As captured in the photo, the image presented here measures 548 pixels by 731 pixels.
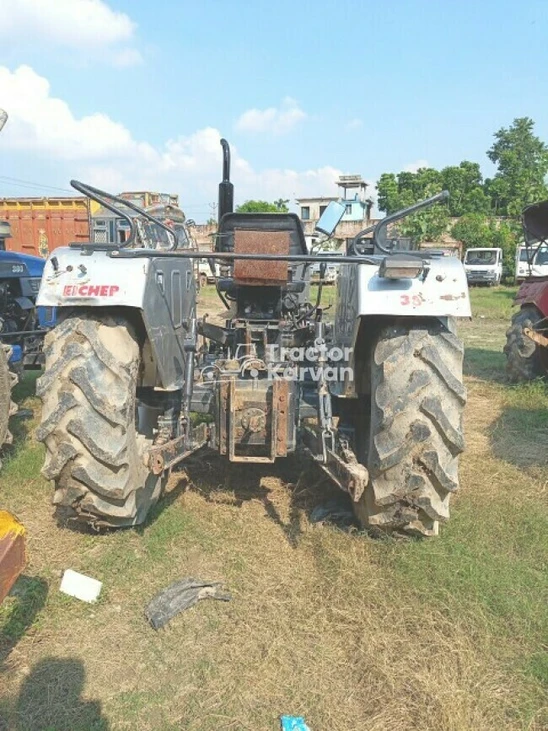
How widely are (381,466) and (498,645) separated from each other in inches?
36.2

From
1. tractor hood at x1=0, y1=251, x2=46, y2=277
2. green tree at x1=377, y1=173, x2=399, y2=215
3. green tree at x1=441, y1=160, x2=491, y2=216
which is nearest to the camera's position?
tractor hood at x1=0, y1=251, x2=46, y2=277

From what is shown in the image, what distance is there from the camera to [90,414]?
3.11 metres

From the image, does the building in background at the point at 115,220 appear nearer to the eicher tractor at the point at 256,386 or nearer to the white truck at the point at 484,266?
the eicher tractor at the point at 256,386

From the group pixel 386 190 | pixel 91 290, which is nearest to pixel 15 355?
pixel 91 290

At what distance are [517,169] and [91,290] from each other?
50769mm

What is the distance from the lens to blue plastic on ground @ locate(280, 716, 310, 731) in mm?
2313

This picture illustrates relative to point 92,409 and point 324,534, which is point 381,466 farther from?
point 92,409

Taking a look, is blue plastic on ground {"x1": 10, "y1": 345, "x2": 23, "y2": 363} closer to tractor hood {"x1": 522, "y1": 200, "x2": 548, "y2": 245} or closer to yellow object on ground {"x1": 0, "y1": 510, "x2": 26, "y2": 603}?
yellow object on ground {"x1": 0, "y1": 510, "x2": 26, "y2": 603}

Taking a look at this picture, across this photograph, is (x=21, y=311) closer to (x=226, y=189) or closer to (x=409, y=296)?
(x=226, y=189)

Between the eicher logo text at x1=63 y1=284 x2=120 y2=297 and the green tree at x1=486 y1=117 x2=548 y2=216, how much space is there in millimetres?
34058

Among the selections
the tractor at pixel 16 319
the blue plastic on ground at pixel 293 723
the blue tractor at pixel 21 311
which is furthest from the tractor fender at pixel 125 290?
the blue tractor at pixel 21 311

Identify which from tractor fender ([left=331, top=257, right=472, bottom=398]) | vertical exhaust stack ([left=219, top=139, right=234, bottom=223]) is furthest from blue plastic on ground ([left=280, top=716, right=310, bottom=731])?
vertical exhaust stack ([left=219, top=139, right=234, bottom=223])

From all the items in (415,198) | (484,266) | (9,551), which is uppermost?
(415,198)

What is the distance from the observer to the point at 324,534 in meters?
3.67
